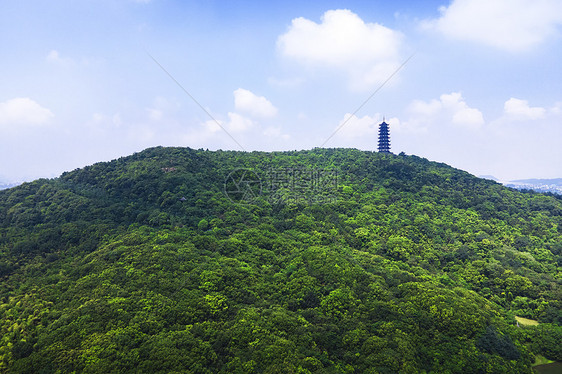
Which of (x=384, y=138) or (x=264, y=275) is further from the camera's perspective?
(x=384, y=138)

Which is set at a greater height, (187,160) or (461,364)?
(187,160)

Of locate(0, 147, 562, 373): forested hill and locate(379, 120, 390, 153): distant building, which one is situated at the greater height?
locate(379, 120, 390, 153): distant building

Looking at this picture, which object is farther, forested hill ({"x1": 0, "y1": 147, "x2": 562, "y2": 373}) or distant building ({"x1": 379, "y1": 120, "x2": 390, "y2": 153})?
distant building ({"x1": 379, "y1": 120, "x2": 390, "y2": 153})

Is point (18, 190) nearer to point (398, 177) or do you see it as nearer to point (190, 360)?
point (190, 360)

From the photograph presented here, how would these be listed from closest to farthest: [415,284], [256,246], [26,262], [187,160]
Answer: [415,284] → [26,262] → [256,246] → [187,160]

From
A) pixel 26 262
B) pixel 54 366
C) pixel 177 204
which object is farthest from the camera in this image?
pixel 177 204

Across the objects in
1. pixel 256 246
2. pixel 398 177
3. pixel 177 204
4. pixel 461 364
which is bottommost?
pixel 461 364

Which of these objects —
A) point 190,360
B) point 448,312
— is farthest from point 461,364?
point 190,360

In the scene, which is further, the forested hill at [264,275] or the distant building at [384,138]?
the distant building at [384,138]
